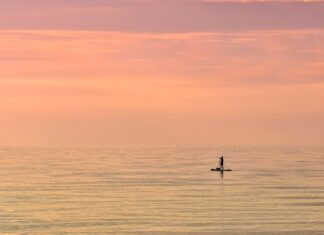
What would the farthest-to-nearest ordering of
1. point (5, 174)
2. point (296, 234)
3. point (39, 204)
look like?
1. point (5, 174)
2. point (39, 204)
3. point (296, 234)

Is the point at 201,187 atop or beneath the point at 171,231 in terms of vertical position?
atop

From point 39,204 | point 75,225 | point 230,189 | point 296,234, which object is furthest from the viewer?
point 230,189

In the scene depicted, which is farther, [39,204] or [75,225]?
[39,204]

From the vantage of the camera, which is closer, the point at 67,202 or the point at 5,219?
the point at 5,219

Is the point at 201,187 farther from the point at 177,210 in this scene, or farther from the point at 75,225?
the point at 75,225

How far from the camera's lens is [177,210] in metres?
76.4

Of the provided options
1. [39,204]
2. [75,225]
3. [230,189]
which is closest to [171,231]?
[75,225]

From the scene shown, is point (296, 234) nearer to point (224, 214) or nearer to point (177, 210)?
point (224, 214)

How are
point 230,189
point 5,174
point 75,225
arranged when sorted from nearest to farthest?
1. point 75,225
2. point 230,189
3. point 5,174

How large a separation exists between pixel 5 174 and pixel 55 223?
71.0 metres

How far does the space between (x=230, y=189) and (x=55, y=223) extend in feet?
114

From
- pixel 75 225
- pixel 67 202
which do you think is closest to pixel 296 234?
pixel 75 225

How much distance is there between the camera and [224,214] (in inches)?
2874

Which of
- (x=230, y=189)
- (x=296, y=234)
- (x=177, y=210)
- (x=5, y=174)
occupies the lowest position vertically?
(x=296, y=234)
